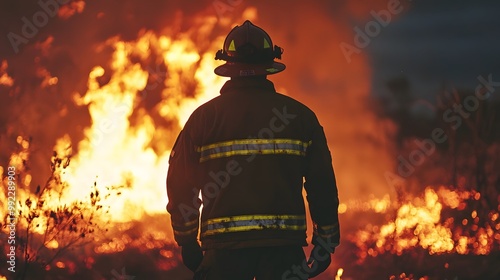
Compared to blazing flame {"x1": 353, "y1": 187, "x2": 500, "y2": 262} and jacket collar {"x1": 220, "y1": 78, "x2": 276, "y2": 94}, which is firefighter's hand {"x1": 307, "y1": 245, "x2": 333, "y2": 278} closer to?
jacket collar {"x1": 220, "y1": 78, "x2": 276, "y2": 94}

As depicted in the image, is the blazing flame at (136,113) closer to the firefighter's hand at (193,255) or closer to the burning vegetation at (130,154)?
the burning vegetation at (130,154)

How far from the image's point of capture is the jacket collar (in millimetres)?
6273

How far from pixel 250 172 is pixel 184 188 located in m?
0.48

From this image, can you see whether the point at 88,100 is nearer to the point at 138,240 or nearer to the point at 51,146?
the point at 51,146

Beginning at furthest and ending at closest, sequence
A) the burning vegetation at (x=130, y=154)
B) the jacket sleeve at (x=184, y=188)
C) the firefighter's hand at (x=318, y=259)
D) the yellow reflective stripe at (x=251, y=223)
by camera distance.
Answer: the burning vegetation at (x=130, y=154), the firefighter's hand at (x=318, y=259), the jacket sleeve at (x=184, y=188), the yellow reflective stripe at (x=251, y=223)

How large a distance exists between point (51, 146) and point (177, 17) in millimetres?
2523

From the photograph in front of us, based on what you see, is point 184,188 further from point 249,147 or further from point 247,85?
point 247,85

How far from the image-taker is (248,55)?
6.37 m

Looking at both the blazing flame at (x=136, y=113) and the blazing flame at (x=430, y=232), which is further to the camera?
the blazing flame at (x=430, y=232)

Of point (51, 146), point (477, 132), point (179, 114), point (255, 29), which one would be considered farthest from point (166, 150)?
point (255, 29)

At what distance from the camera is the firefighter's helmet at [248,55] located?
632 cm

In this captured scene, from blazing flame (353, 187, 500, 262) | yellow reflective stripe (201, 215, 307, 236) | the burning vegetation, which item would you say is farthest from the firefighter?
blazing flame (353, 187, 500, 262)

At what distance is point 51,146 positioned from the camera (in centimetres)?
1352

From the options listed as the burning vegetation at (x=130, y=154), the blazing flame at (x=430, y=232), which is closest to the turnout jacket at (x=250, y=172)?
the burning vegetation at (x=130, y=154)
